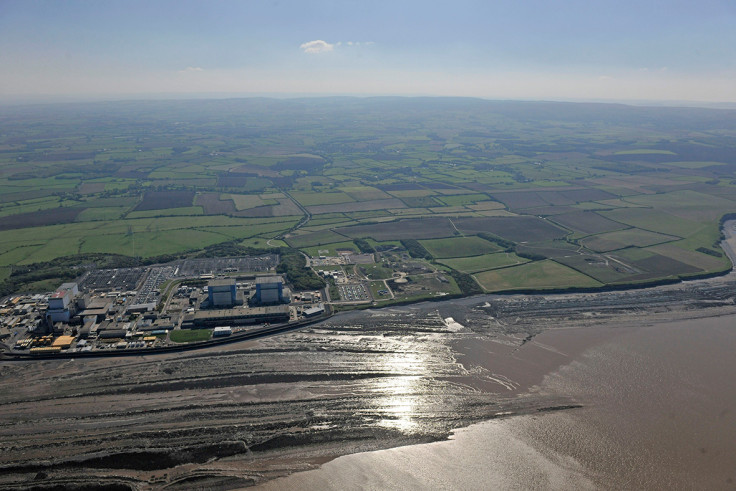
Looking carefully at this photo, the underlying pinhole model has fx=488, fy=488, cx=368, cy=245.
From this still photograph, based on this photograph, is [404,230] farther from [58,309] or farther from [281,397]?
[58,309]

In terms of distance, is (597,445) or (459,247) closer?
(597,445)

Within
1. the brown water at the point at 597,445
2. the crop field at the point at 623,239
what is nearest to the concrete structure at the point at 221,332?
the brown water at the point at 597,445

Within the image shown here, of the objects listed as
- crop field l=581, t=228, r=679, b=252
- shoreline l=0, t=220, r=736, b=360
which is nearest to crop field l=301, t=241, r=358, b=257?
shoreline l=0, t=220, r=736, b=360

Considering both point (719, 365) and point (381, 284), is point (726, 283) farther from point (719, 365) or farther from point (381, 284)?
point (381, 284)

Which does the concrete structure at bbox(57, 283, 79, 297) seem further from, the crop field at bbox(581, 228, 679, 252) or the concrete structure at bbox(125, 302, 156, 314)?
the crop field at bbox(581, 228, 679, 252)

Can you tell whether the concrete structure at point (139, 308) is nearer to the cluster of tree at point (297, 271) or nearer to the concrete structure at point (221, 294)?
the concrete structure at point (221, 294)

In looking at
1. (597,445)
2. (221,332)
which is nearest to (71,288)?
(221,332)
